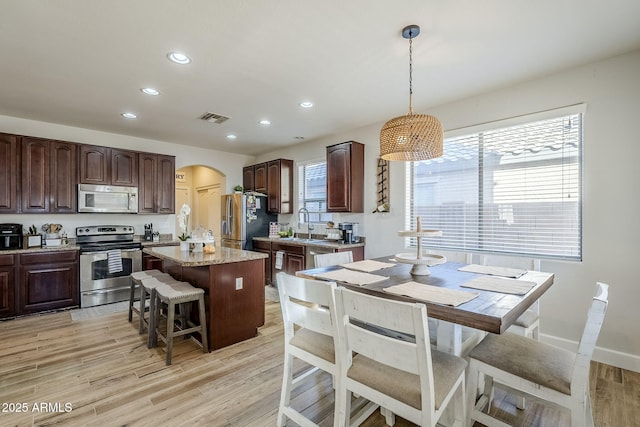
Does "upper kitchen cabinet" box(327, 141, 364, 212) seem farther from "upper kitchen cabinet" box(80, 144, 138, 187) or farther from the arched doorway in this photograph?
the arched doorway

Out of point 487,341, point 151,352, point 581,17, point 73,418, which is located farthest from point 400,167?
point 73,418

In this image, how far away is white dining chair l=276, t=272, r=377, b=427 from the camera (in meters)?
1.47

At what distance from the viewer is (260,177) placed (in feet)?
19.4

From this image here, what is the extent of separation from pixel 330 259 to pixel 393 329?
4.70 ft

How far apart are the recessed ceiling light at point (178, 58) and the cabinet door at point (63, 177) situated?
2.79 metres

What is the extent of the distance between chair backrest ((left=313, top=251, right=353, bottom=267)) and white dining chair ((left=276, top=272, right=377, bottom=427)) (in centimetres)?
76

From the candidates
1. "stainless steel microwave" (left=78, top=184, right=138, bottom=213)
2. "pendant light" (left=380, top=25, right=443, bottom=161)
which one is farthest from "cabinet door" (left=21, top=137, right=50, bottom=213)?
"pendant light" (left=380, top=25, right=443, bottom=161)

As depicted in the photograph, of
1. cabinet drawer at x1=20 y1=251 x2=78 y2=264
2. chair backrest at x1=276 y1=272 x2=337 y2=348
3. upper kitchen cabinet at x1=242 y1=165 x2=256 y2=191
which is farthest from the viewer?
upper kitchen cabinet at x1=242 y1=165 x2=256 y2=191

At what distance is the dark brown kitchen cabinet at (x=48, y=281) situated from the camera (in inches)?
144

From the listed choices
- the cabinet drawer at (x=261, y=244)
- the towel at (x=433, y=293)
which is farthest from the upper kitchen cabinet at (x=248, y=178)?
the towel at (x=433, y=293)

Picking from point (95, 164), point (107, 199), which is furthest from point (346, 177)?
point (95, 164)

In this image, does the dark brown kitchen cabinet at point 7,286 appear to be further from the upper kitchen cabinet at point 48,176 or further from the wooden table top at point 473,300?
the wooden table top at point 473,300

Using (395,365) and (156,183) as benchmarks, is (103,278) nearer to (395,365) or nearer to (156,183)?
(156,183)

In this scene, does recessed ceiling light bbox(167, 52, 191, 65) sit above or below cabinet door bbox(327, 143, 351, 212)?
above
